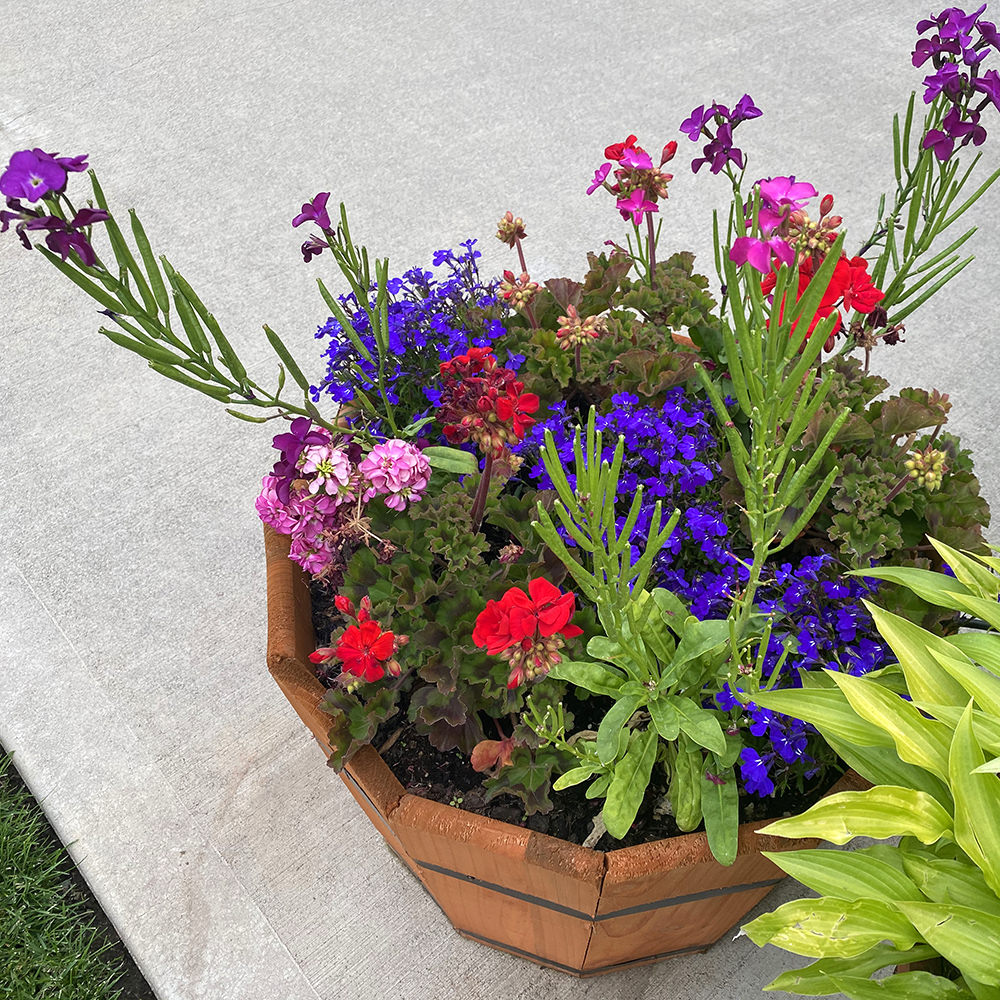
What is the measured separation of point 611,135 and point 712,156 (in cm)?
162

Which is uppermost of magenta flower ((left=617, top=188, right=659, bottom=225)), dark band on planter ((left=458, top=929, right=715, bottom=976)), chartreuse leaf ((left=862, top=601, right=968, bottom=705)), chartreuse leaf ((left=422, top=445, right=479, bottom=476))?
magenta flower ((left=617, top=188, right=659, bottom=225))

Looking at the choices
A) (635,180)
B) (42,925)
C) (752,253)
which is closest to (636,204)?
(635,180)

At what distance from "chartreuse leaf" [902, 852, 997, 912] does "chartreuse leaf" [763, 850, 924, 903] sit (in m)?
0.02

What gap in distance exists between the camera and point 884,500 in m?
1.07

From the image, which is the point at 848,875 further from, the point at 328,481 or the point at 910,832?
the point at 328,481

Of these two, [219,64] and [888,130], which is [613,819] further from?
[219,64]

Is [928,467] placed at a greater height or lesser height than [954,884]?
greater

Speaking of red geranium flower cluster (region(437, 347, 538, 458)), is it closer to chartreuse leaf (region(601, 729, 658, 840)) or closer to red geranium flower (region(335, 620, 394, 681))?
red geranium flower (region(335, 620, 394, 681))

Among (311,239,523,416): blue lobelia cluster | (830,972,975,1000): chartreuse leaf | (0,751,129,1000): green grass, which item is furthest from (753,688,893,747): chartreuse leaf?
(0,751,129,1000): green grass

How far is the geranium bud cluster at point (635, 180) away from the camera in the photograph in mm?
1199

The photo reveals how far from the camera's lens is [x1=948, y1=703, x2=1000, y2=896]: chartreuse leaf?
2.74 ft

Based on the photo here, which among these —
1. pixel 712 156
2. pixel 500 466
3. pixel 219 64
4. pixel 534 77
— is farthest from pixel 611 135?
pixel 500 466

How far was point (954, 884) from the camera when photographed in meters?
0.86

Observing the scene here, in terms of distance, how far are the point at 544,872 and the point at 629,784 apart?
13 cm
